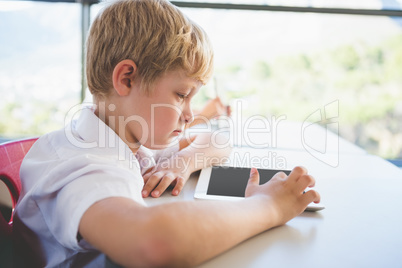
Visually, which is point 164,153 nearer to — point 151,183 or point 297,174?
point 151,183

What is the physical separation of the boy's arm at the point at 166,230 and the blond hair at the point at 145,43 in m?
0.32

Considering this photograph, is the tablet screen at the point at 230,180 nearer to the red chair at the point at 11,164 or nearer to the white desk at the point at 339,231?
the white desk at the point at 339,231

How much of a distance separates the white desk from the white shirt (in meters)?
0.15

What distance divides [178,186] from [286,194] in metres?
0.24

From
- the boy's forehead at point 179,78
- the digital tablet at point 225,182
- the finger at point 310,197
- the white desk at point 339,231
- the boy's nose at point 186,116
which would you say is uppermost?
the boy's forehead at point 179,78

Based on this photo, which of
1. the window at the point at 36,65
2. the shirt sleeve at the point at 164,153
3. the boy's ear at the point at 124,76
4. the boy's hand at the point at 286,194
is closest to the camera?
the boy's hand at the point at 286,194

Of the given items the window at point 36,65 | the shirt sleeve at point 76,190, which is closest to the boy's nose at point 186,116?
the shirt sleeve at point 76,190

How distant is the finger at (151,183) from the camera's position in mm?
750

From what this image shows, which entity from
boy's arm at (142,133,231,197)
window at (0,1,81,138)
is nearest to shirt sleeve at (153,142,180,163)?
boy's arm at (142,133,231,197)

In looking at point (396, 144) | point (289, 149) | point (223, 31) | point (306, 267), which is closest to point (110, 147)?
point (306, 267)

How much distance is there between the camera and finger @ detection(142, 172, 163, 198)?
75 centimetres

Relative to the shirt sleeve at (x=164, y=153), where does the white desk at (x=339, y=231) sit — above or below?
below

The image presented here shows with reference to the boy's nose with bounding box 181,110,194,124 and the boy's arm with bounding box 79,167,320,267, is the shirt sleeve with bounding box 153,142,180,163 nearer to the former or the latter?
the boy's nose with bounding box 181,110,194,124

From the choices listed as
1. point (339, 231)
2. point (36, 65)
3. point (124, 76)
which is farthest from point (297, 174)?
point (36, 65)
